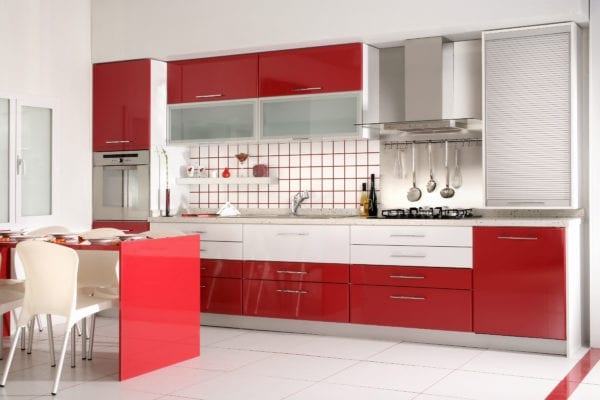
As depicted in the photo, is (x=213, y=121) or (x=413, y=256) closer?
(x=413, y=256)

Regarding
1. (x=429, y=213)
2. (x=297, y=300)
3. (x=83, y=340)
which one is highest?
(x=429, y=213)

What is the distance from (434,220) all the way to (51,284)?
247cm

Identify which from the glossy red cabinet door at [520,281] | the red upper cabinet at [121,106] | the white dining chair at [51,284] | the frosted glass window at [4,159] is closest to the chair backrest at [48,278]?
the white dining chair at [51,284]

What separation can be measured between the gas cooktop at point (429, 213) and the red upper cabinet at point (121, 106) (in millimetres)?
2109

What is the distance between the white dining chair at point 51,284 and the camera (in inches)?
157

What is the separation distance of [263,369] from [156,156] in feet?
8.25

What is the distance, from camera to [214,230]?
19.4 ft

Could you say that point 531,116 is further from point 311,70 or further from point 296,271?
point 296,271

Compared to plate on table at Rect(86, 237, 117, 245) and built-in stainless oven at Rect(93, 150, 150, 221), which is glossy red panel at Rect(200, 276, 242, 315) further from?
plate on table at Rect(86, 237, 117, 245)

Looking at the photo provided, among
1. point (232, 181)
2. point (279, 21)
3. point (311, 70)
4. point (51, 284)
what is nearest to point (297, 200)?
point (232, 181)

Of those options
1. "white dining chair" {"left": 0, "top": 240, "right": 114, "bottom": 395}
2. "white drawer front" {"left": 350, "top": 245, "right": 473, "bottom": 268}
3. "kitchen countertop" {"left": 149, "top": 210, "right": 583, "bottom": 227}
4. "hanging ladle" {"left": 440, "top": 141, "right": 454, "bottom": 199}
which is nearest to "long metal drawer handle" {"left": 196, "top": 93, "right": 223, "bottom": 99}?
"kitchen countertop" {"left": 149, "top": 210, "right": 583, "bottom": 227}

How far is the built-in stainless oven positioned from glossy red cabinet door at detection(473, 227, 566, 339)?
108 inches

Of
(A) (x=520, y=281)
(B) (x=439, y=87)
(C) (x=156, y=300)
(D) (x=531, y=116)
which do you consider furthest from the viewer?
(B) (x=439, y=87)

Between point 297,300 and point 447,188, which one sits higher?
point 447,188
